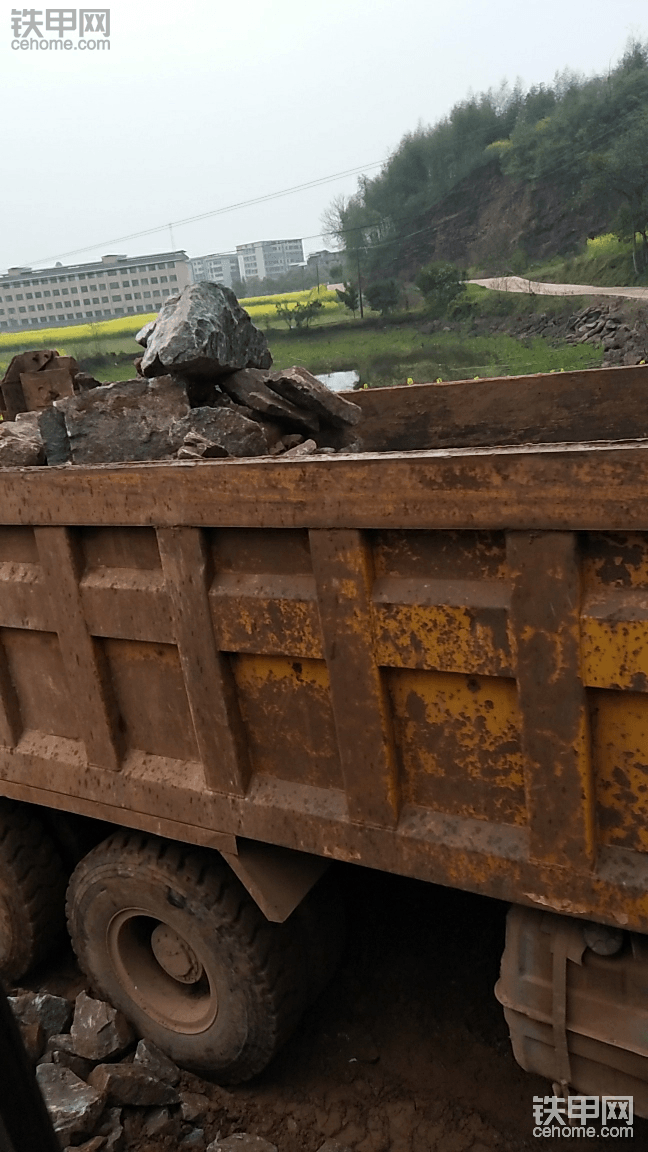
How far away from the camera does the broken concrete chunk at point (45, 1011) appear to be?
2803mm

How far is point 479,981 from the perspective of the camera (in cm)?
299

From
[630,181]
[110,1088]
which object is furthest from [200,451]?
[630,181]

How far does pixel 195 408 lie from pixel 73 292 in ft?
36.3

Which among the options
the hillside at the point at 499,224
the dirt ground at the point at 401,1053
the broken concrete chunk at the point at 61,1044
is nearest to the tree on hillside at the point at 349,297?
the hillside at the point at 499,224

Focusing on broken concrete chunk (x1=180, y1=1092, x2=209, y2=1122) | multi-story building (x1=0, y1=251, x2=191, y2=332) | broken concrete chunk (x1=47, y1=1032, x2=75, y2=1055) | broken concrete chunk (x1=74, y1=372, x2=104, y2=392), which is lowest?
broken concrete chunk (x1=180, y1=1092, x2=209, y2=1122)

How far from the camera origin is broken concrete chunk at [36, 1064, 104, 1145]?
236 cm

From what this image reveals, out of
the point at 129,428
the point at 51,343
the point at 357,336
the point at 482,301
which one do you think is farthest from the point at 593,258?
the point at 129,428

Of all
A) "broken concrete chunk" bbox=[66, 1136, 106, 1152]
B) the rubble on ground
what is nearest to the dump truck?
"broken concrete chunk" bbox=[66, 1136, 106, 1152]

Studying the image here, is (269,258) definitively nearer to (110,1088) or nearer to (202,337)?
(202,337)

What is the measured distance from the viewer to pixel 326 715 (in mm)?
2068

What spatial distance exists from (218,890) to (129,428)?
1.53 m

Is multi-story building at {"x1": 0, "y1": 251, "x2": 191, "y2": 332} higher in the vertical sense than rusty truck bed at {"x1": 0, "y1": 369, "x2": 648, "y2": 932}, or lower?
higher

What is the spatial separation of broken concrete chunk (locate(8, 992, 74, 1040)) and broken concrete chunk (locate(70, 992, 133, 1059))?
0.23 feet

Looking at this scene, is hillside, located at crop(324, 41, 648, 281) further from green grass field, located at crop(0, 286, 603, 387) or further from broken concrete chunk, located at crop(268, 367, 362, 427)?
broken concrete chunk, located at crop(268, 367, 362, 427)
